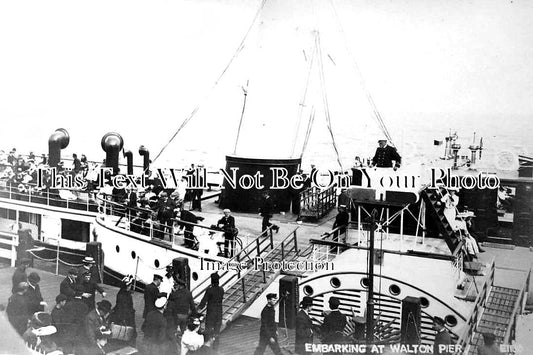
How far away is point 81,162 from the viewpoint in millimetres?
16875

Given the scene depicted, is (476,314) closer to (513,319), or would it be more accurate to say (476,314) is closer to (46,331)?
(513,319)

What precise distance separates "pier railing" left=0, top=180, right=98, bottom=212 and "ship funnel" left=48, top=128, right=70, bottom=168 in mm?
1240

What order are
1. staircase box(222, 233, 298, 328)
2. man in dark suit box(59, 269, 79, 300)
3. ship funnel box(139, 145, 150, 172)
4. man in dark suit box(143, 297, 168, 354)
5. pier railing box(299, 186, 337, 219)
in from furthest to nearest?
1. ship funnel box(139, 145, 150, 172)
2. pier railing box(299, 186, 337, 219)
3. staircase box(222, 233, 298, 328)
4. man in dark suit box(59, 269, 79, 300)
5. man in dark suit box(143, 297, 168, 354)

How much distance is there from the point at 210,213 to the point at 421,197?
5.90m

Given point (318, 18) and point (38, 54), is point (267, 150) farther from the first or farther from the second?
point (38, 54)

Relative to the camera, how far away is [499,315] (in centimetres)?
792

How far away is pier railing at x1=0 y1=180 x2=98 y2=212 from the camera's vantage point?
1398 cm

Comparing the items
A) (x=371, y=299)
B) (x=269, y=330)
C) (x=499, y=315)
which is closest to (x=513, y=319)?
(x=499, y=315)

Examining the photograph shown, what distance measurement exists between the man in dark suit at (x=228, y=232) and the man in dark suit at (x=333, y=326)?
2.98 meters

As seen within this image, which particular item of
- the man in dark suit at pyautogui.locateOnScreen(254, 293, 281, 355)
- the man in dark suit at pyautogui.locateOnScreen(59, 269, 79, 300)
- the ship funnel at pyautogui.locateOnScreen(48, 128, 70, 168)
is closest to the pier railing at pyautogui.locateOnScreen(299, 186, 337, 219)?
the man in dark suit at pyautogui.locateOnScreen(254, 293, 281, 355)

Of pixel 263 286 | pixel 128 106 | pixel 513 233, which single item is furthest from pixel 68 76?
pixel 513 233

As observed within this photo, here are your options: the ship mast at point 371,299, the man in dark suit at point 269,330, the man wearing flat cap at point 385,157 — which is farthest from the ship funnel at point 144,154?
the ship mast at point 371,299

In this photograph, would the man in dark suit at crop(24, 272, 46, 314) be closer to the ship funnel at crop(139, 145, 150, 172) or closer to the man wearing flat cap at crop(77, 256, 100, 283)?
the man wearing flat cap at crop(77, 256, 100, 283)

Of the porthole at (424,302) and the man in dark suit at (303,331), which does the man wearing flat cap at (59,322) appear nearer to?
the man in dark suit at (303,331)
